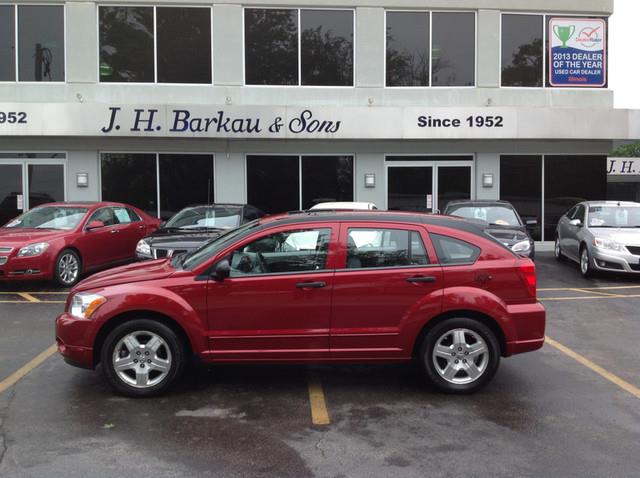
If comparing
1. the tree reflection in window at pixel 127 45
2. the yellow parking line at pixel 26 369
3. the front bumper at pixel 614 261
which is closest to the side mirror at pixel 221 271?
the yellow parking line at pixel 26 369

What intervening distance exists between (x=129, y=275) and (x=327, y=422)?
2.12 metres

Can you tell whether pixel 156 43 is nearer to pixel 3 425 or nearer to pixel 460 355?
pixel 3 425

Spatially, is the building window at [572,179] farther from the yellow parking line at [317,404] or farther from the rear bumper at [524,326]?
the yellow parking line at [317,404]

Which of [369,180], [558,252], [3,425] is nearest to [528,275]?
[3,425]

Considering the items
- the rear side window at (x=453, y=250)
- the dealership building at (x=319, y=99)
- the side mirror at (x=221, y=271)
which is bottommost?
the side mirror at (x=221, y=271)

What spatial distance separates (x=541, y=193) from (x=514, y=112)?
2.54m

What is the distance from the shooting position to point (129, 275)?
523 centimetres

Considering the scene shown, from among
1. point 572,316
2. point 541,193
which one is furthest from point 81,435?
point 541,193

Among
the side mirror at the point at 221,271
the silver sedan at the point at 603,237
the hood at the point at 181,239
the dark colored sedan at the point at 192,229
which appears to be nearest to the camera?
the side mirror at the point at 221,271

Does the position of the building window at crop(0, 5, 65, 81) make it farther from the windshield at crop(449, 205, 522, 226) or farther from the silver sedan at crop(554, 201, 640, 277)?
the silver sedan at crop(554, 201, 640, 277)

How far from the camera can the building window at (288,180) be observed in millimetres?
16125

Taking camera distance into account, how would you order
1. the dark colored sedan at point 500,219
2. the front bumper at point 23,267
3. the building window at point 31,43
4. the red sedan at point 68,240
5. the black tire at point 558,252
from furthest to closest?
the building window at point 31,43 → the black tire at point 558,252 → the dark colored sedan at point 500,219 → the red sedan at point 68,240 → the front bumper at point 23,267

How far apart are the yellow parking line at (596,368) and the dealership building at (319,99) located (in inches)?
372

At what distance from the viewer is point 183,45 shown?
15891mm
